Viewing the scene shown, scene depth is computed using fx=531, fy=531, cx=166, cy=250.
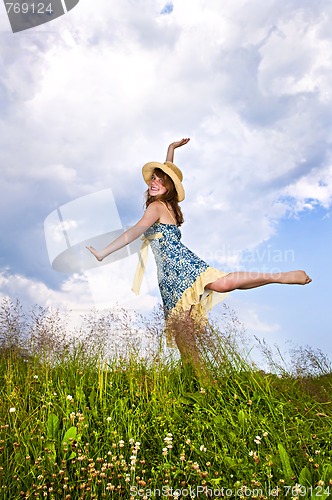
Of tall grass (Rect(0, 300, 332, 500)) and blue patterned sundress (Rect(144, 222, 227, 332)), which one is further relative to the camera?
blue patterned sundress (Rect(144, 222, 227, 332))

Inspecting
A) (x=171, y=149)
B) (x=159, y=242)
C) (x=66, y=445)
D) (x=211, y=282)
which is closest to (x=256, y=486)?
(x=66, y=445)

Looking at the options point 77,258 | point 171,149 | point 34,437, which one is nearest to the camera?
point 34,437

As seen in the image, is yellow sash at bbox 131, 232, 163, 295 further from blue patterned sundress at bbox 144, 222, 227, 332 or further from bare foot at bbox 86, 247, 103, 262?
bare foot at bbox 86, 247, 103, 262

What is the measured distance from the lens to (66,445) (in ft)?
12.0

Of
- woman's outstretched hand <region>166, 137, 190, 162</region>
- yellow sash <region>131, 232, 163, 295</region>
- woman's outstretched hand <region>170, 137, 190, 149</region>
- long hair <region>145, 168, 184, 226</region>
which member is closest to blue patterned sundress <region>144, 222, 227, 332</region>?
yellow sash <region>131, 232, 163, 295</region>

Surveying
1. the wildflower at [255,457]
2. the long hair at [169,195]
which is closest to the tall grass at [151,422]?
the wildflower at [255,457]

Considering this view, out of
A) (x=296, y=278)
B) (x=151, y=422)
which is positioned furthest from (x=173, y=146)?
(x=151, y=422)

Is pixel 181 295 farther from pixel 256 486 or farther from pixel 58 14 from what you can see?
pixel 58 14

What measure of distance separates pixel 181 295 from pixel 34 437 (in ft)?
Result: 6.95

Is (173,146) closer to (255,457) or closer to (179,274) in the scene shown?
(179,274)

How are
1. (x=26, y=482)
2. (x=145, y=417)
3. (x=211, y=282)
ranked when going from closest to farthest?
(x=26, y=482)
(x=145, y=417)
(x=211, y=282)

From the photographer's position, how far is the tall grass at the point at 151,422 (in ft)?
10.9

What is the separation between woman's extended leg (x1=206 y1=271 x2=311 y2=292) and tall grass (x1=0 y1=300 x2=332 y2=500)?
0.54 meters

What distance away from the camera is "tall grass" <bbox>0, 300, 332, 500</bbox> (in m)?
3.32
